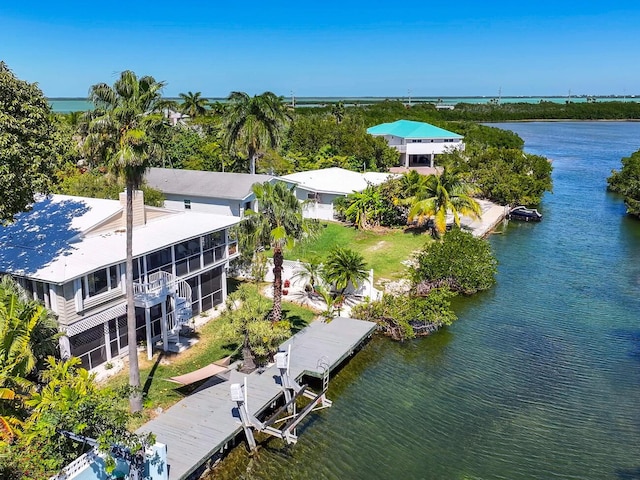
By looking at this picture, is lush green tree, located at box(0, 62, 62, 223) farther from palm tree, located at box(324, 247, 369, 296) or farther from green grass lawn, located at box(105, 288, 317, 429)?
palm tree, located at box(324, 247, 369, 296)

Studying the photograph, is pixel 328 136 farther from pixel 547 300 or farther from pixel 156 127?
pixel 156 127

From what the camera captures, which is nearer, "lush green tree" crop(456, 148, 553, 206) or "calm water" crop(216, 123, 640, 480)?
"calm water" crop(216, 123, 640, 480)

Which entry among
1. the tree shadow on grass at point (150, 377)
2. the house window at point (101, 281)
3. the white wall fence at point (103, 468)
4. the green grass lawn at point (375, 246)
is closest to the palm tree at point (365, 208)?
the green grass lawn at point (375, 246)

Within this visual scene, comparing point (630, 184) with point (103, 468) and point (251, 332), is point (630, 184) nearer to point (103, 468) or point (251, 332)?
point (251, 332)

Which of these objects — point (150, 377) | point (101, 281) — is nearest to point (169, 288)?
point (101, 281)

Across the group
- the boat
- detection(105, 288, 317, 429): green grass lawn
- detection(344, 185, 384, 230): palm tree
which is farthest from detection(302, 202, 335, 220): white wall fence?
detection(105, 288, 317, 429): green grass lawn

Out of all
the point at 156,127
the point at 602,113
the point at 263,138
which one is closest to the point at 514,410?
the point at 156,127

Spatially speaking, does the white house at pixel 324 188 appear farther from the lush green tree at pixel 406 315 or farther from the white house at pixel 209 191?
the lush green tree at pixel 406 315
